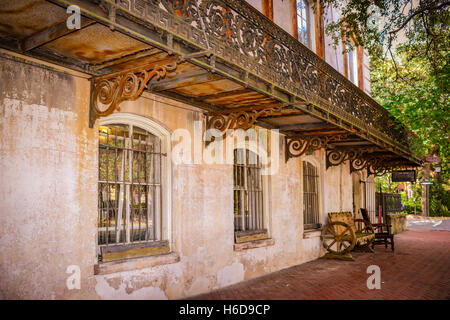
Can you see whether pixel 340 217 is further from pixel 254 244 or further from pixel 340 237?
pixel 254 244

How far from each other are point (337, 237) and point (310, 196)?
1.46m

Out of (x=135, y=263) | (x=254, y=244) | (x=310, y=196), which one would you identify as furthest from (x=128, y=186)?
(x=310, y=196)

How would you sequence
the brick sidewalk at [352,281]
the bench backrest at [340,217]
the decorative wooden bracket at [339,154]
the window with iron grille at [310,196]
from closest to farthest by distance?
the brick sidewalk at [352,281] < the window with iron grille at [310,196] < the bench backrest at [340,217] < the decorative wooden bracket at [339,154]

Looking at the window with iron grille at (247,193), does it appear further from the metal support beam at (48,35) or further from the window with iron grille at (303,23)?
the metal support beam at (48,35)

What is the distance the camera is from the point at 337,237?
38.9 feet

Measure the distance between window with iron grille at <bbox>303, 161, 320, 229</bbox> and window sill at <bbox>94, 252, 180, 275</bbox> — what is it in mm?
6044

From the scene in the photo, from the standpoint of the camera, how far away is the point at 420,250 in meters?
14.3

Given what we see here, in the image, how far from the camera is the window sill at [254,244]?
28.2 feet

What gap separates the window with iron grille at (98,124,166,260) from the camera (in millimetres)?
6297

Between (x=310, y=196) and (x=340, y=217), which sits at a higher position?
(x=310, y=196)

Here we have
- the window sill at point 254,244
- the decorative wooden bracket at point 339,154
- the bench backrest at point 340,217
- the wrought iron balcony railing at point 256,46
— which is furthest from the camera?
the decorative wooden bracket at point 339,154

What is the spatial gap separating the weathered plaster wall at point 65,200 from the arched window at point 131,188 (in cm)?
27

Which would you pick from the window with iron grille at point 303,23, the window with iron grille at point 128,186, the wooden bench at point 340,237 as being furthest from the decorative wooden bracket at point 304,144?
the window with iron grille at point 128,186

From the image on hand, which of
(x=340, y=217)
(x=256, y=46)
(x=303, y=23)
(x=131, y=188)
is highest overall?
(x=303, y=23)
